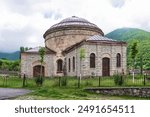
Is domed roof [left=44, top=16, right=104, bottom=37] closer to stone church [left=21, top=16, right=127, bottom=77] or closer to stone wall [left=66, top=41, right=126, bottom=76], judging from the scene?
stone church [left=21, top=16, right=127, bottom=77]

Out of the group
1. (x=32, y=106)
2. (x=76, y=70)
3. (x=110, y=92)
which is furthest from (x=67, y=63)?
(x=32, y=106)

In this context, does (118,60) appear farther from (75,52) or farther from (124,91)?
(124,91)

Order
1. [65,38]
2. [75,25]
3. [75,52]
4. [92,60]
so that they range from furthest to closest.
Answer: [65,38] < [75,25] < [75,52] < [92,60]

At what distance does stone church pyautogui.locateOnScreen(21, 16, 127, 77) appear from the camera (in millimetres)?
28484

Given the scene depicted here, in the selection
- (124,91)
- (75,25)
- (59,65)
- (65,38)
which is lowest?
(124,91)

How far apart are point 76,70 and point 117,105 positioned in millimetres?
23093

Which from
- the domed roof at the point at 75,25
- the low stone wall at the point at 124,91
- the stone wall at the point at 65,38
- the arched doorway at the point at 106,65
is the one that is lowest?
the low stone wall at the point at 124,91

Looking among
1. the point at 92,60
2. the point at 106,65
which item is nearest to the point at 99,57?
the point at 92,60

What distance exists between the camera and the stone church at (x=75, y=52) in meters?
28.5

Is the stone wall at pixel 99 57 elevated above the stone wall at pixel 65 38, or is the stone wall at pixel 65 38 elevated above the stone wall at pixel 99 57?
the stone wall at pixel 65 38

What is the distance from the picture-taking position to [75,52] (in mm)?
30328

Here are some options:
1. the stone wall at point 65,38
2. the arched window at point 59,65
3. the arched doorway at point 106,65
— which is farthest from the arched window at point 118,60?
the arched window at point 59,65

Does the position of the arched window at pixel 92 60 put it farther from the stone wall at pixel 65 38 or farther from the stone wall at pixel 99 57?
the stone wall at pixel 65 38

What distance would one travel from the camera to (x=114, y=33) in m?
118
